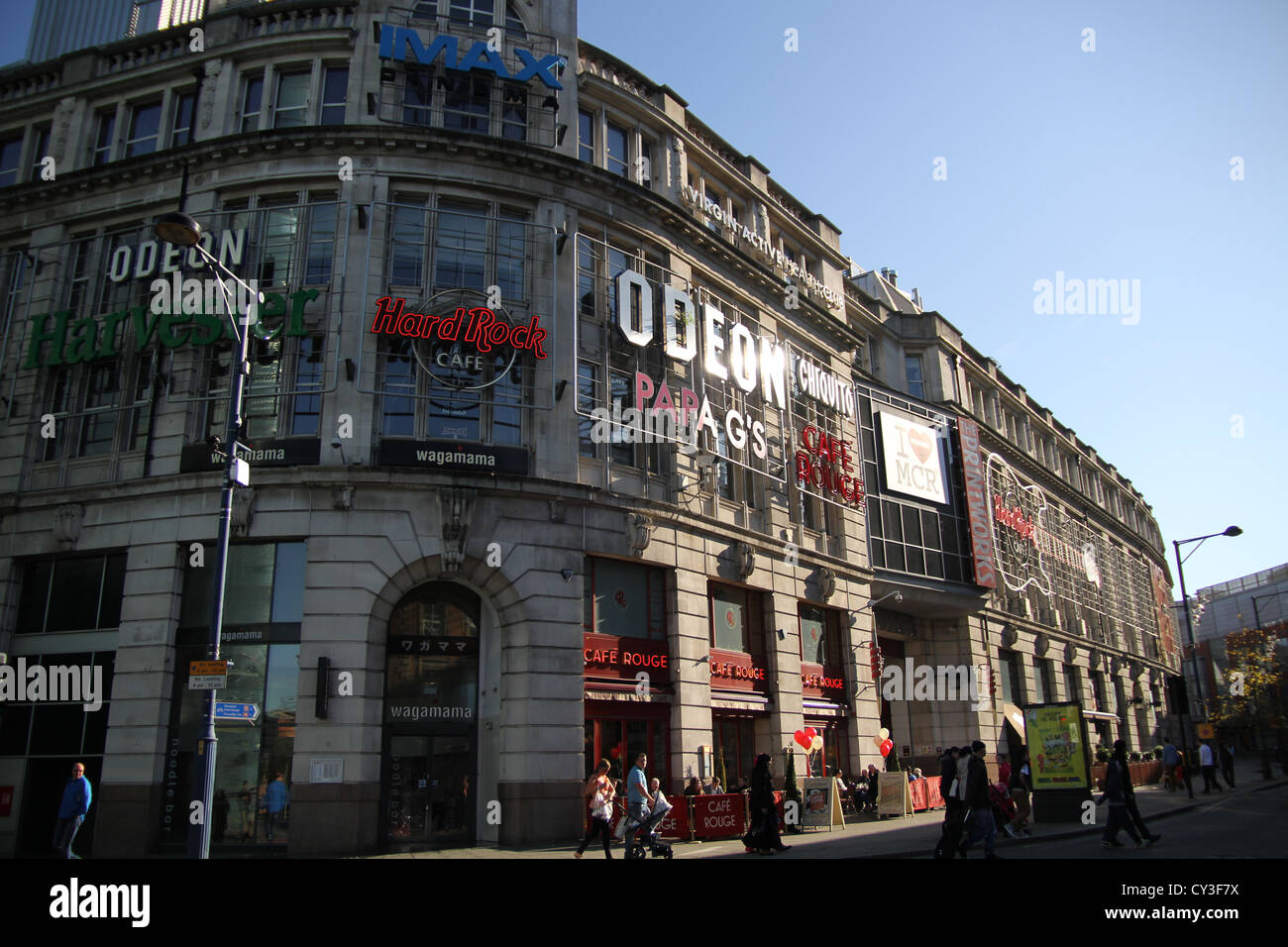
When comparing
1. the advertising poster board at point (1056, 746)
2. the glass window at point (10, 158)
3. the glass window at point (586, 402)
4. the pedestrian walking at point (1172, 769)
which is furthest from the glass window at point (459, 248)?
the pedestrian walking at point (1172, 769)

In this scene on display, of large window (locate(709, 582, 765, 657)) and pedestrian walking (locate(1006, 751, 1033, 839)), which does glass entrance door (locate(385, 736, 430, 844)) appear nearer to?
large window (locate(709, 582, 765, 657))

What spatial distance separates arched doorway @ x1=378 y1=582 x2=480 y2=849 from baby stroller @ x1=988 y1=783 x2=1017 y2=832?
1233 cm

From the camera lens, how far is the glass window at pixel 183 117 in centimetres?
2644

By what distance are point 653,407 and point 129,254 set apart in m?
15.6

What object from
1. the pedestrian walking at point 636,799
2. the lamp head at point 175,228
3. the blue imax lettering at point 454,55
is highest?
the blue imax lettering at point 454,55

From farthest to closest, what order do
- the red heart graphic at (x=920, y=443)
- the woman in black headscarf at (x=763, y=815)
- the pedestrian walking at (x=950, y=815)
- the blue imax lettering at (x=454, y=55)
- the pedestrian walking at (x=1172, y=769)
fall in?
the red heart graphic at (x=920, y=443)
the pedestrian walking at (x=1172, y=769)
the blue imax lettering at (x=454, y=55)
the woman in black headscarf at (x=763, y=815)
the pedestrian walking at (x=950, y=815)

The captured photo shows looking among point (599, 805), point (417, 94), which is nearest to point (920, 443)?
point (417, 94)

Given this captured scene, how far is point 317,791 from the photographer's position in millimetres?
19859

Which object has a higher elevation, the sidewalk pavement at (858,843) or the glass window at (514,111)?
the glass window at (514,111)

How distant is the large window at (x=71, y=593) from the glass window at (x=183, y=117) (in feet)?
41.5

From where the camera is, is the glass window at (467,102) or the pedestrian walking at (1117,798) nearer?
the pedestrian walking at (1117,798)

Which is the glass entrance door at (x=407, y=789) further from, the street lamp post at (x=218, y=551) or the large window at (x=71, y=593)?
the large window at (x=71, y=593)
